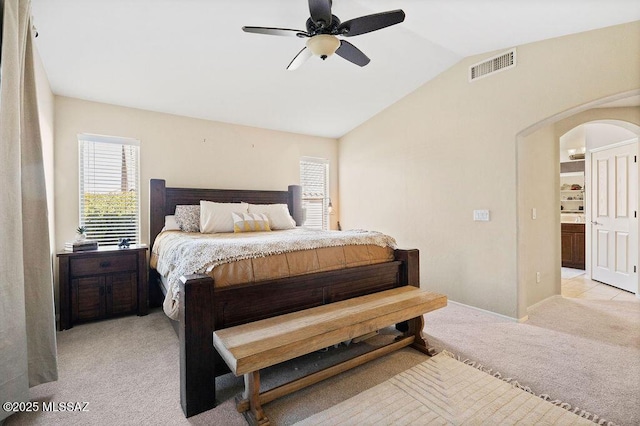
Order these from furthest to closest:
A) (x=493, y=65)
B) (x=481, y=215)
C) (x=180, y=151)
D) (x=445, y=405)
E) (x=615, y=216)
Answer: (x=615, y=216) < (x=180, y=151) < (x=481, y=215) < (x=493, y=65) < (x=445, y=405)

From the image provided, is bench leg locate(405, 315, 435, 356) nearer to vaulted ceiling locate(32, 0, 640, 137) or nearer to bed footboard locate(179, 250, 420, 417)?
bed footboard locate(179, 250, 420, 417)

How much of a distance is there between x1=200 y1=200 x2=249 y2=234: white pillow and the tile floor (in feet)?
15.3

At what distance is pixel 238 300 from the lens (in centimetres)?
188

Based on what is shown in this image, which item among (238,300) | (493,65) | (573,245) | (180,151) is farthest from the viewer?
(573,245)

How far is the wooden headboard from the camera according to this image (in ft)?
12.3

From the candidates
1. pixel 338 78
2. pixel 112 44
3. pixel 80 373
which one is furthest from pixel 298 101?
pixel 80 373

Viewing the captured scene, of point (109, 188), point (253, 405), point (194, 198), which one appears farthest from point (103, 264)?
point (253, 405)

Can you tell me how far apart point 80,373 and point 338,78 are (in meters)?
3.79

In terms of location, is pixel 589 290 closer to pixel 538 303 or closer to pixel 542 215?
pixel 538 303

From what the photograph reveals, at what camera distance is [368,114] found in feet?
15.4

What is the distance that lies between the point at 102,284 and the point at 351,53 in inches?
134

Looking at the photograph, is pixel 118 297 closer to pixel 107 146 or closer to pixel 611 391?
pixel 107 146

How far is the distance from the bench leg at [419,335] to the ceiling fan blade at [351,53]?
2.30m

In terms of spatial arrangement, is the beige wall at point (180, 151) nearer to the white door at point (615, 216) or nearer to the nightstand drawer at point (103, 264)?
the nightstand drawer at point (103, 264)
